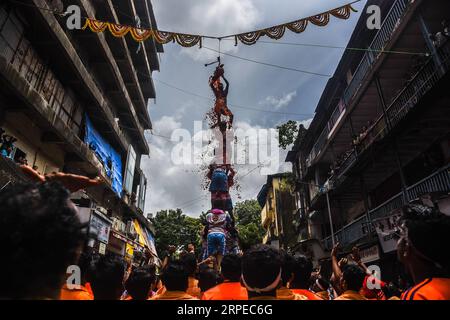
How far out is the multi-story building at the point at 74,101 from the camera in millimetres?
9883

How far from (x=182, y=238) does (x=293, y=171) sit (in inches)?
663

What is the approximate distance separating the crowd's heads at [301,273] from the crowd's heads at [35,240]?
2.72 m

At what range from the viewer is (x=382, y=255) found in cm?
1263

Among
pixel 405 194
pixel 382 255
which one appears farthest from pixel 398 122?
pixel 382 255

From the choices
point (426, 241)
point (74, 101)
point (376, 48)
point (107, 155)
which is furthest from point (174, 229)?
point (426, 241)

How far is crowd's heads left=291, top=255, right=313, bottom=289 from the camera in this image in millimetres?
3527

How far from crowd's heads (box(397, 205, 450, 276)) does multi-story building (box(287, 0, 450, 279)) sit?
7.74 m

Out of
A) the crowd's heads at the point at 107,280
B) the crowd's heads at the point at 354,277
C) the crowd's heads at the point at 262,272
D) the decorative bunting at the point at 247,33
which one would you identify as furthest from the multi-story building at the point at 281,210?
the crowd's heads at the point at 262,272

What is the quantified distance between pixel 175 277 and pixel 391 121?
1166cm

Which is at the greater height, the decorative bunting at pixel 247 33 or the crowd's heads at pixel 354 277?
the decorative bunting at pixel 247 33

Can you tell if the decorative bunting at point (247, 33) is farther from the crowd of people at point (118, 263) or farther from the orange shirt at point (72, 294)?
the orange shirt at point (72, 294)

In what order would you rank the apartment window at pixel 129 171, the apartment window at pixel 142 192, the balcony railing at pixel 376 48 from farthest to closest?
the apartment window at pixel 142 192, the apartment window at pixel 129 171, the balcony railing at pixel 376 48
